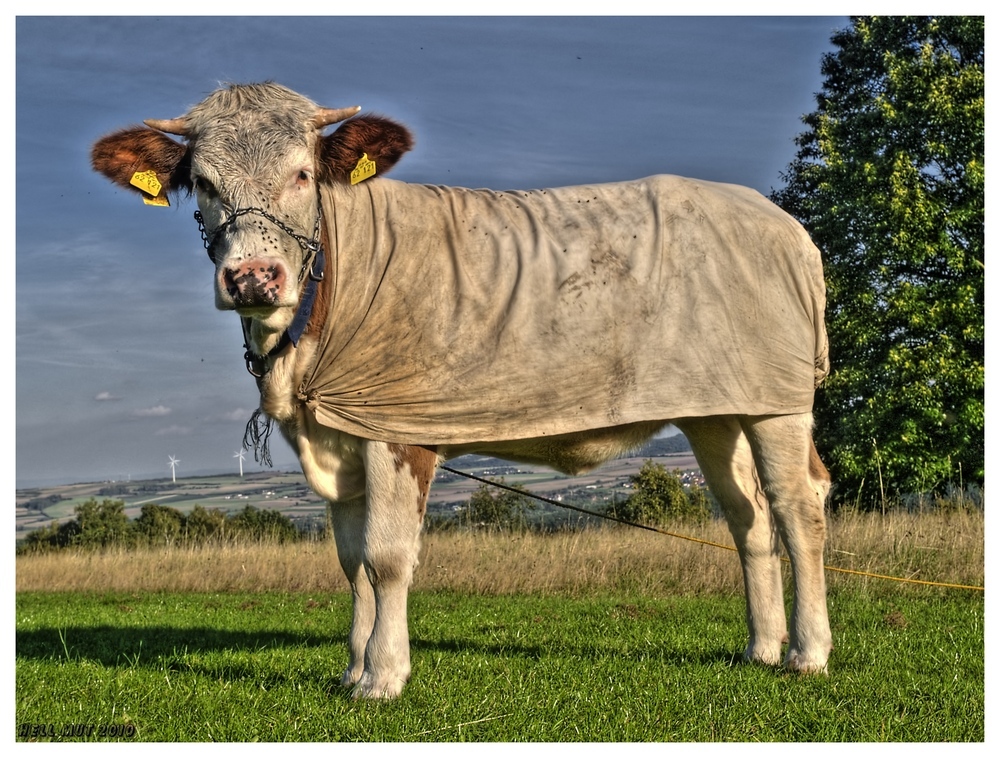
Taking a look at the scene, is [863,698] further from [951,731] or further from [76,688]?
[76,688]

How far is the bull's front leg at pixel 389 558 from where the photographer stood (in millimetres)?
6066

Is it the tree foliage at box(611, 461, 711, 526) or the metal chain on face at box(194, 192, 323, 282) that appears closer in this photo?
the metal chain on face at box(194, 192, 323, 282)

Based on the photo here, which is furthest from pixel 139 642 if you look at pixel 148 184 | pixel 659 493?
pixel 659 493

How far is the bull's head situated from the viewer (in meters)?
5.73

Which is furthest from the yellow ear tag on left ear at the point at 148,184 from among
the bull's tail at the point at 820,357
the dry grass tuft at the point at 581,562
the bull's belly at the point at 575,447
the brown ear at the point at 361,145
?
the dry grass tuft at the point at 581,562

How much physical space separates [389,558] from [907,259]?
997 inches

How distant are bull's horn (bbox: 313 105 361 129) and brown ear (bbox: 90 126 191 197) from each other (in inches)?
36.1

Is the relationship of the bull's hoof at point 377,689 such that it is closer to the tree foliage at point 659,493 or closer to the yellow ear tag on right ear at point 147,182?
the yellow ear tag on right ear at point 147,182

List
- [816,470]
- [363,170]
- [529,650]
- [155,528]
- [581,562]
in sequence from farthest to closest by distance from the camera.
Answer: [155,528]
[581,562]
[529,650]
[816,470]
[363,170]

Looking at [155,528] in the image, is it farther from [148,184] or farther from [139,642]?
[148,184]

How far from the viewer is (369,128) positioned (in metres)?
6.51

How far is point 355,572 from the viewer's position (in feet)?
22.3

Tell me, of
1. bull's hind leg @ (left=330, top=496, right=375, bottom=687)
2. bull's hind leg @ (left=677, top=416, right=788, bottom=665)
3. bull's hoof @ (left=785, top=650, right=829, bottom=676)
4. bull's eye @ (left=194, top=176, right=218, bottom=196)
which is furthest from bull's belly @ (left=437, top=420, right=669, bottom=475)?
bull's eye @ (left=194, top=176, right=218, bottom=196)

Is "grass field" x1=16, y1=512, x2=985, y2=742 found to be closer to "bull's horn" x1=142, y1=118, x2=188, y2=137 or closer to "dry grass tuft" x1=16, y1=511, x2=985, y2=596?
"dry grass tuft" x1=16, y1=511, x2=985, y2=596
